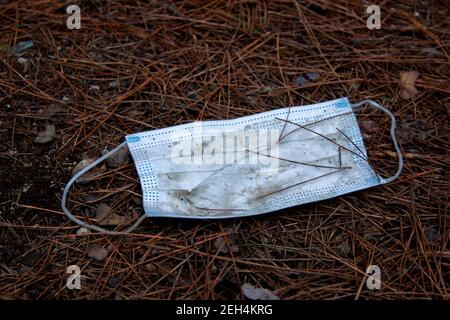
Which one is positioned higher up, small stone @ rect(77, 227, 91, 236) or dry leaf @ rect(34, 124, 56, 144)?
dry leaf @ rect(34, 124, 56, 144)

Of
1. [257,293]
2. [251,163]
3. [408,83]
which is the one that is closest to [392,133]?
[408,83]

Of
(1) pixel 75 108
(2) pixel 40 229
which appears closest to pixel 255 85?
(1) pixel 75 108

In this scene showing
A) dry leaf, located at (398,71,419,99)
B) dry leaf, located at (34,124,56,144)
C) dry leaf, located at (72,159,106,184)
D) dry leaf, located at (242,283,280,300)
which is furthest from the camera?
dry leaf, located at (398,71,419,99)

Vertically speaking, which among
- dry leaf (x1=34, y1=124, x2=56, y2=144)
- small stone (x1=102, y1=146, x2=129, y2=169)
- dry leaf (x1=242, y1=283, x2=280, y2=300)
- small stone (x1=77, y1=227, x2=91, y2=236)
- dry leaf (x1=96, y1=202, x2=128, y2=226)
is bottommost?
dry leaf (x1=242, y1=283, x2=280, y2=300)

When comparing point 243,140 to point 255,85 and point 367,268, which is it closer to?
point 255,85

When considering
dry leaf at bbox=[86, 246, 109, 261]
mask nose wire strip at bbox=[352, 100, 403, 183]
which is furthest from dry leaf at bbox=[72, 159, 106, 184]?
mask nose wire strip at bbox=[352, 100, 403, 183]

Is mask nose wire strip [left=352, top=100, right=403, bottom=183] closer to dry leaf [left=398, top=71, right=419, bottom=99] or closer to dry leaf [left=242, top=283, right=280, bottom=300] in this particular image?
dry leaf [left=398, top=71, right=419, bottom=99]

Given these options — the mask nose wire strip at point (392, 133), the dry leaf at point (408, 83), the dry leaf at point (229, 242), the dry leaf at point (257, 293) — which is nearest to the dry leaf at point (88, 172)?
the dry leaf at point (229, 242)
